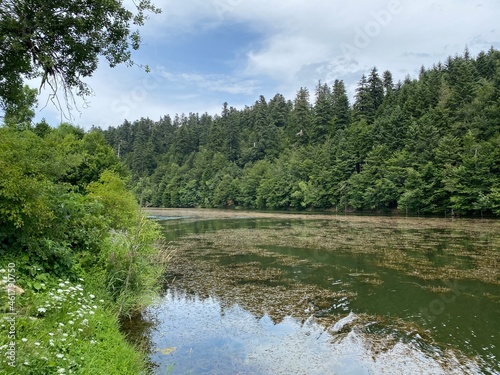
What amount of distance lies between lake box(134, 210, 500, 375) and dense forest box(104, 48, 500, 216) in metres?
5.67

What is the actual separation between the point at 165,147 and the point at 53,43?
119m

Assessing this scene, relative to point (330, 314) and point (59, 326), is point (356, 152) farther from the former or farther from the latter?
point (59, 326)

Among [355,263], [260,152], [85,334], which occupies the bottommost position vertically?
[355,263]

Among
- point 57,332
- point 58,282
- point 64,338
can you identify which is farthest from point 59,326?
point 58,282

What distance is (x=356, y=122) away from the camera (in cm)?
7475

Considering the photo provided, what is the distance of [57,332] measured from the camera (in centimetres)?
479

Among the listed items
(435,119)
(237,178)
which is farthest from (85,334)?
(237,178)

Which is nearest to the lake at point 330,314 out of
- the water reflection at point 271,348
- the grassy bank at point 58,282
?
the water reflection at point 271,348

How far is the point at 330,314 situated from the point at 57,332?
23.8 ft

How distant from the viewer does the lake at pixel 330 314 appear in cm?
716

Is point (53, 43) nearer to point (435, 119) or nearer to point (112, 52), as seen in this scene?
point (112, 52)

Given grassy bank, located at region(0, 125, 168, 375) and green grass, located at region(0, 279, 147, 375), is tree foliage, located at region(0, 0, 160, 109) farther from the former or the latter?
green grass, located at region(0, 279, 147, 375)

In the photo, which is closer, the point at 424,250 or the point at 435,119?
the point at 424,250

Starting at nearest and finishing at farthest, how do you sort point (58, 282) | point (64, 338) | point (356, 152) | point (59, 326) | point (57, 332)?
point (64, 338), point (57, 332), point (59, 326), point (58, 282), point (356, 152)
